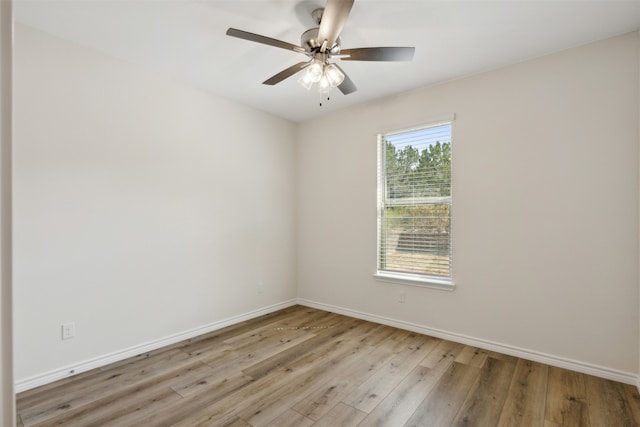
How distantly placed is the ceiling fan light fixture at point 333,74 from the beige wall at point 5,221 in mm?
1858

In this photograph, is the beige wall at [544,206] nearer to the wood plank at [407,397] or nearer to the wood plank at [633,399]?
the wood plank at [633,399]

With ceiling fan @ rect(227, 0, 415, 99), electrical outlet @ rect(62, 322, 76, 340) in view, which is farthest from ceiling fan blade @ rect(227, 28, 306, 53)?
electrical outlet @ rect(62, 322, 76, 340)

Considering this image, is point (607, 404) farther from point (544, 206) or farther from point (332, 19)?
point (332, 19)

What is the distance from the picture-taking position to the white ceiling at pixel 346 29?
204 centimetres

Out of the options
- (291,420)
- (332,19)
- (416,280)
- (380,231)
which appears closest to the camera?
(332,19)

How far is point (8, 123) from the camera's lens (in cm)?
58

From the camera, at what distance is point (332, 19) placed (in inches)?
69.1

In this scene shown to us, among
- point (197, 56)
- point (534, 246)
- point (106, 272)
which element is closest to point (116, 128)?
point (197, 56)

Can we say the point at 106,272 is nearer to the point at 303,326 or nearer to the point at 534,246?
the point at 303,326

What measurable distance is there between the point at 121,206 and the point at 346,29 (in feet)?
7.74

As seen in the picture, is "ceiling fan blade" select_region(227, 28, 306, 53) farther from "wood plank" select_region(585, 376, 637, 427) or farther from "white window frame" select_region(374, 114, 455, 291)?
"wood plank" select_region(585, 376, 637, 427)

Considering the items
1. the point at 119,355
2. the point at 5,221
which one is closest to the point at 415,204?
the point at 119,355

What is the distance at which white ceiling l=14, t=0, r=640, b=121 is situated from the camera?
6.70ft

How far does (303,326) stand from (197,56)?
2913mm
